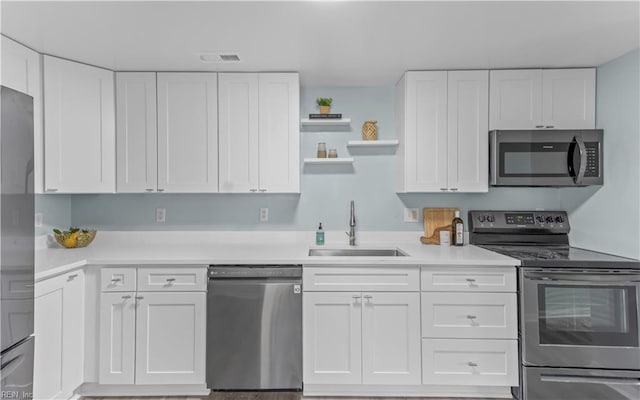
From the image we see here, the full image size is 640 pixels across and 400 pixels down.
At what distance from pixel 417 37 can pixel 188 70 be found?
162 centimetres

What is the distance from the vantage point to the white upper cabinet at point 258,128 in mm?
2768

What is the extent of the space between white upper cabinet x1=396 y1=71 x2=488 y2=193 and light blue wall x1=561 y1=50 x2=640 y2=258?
30.6 inches

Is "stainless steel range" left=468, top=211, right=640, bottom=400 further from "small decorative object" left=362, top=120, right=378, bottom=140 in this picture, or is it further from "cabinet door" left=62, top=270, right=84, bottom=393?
"cabinet door" left=62, top=270, right=84, bottom=393

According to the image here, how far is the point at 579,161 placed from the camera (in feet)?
8.46

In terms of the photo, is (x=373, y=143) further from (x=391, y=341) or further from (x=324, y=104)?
(x=391, y=341)


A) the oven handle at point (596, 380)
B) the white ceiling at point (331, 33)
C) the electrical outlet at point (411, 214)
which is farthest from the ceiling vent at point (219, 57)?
the oven handle at point (596, 380)

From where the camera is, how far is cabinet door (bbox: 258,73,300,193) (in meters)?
2.77

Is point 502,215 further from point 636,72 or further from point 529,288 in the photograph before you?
point 636,72

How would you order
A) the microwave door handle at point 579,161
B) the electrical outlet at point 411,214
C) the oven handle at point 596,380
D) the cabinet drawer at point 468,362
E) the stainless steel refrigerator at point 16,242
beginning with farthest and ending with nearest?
1. the electrical outlet at point 411,214
2. the microwave door handle at point 579,161
3. the cabinet drawer at point 468,362
4. the oven handle at point 596,380
5. the stainless steel refrigerator at point 16,242

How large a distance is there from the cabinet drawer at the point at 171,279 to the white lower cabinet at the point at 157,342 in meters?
0.04

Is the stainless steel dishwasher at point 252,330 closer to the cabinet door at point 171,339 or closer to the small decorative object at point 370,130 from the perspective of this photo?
the cabinet door at point 171,339

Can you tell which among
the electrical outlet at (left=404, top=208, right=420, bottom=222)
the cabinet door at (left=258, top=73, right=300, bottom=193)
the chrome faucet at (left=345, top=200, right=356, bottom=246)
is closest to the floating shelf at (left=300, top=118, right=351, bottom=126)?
the cabinet door at (left=258, top=73, right=300, bottom=193)

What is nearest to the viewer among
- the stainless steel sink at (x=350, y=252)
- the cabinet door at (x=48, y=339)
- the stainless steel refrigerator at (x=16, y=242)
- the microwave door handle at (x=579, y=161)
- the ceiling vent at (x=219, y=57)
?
the stainless steel refrigerator at (x=16, y=242)

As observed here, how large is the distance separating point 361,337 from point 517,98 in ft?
6.60
